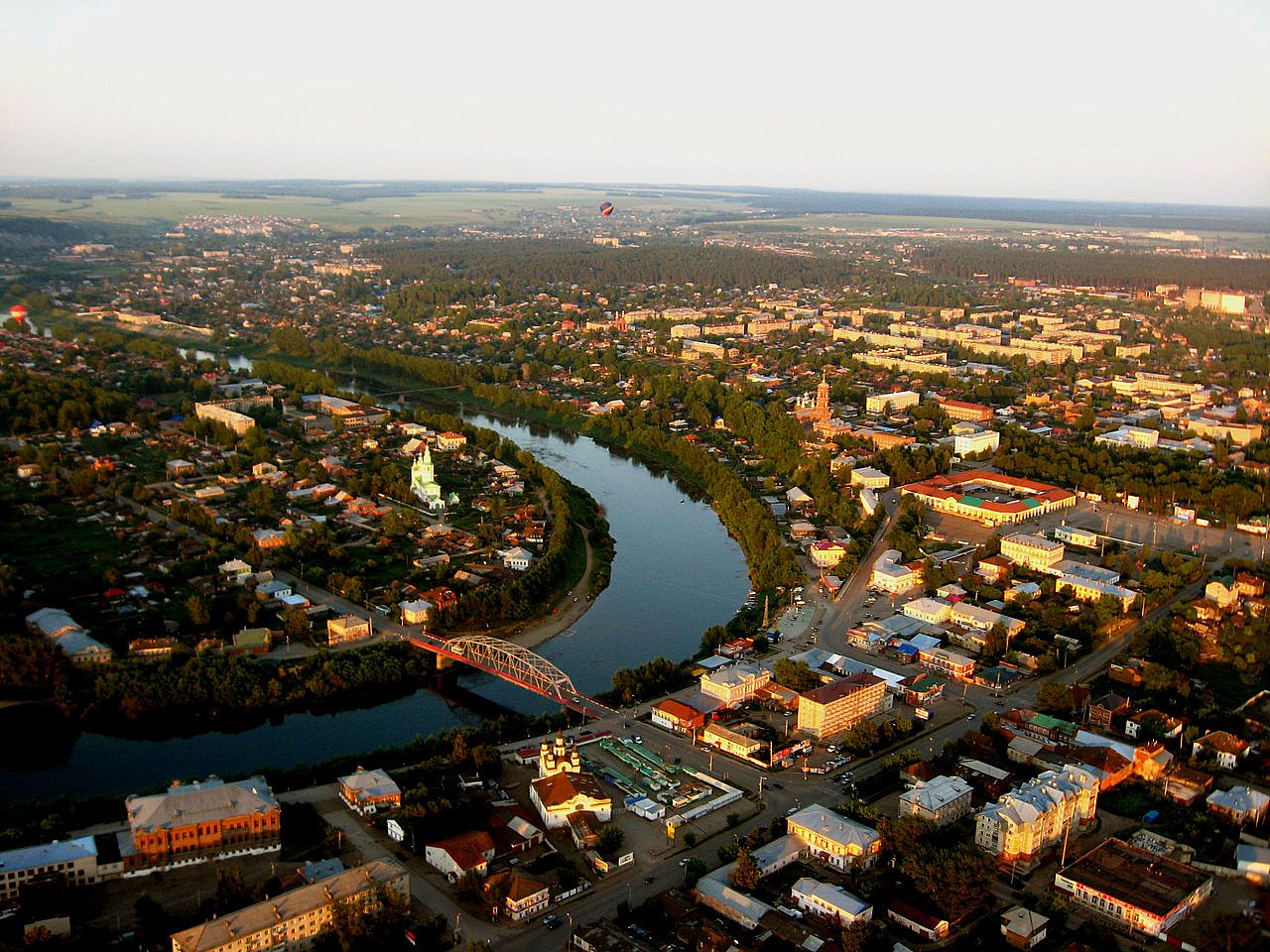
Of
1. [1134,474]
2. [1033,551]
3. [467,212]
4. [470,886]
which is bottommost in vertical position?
[470,886]

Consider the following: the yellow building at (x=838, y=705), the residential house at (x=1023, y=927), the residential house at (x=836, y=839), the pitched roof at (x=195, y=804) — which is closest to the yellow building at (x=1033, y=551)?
the yellow building at (x=838, y=705)

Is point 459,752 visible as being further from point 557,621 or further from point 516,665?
point 557,621

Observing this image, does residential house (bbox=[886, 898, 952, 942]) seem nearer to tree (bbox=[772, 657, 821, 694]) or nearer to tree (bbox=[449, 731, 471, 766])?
tree (bbox=[772, 657, 821, 694])

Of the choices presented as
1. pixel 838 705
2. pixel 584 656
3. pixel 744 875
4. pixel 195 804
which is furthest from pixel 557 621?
pixel 744 875

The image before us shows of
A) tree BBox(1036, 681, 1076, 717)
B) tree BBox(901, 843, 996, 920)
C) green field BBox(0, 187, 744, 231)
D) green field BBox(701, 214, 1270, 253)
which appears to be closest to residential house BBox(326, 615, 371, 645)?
tree BBox(901, 843, 996, 920)

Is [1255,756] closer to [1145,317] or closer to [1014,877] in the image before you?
[1014,877]

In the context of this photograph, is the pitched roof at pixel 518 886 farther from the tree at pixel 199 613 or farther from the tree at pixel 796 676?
the tree at pixel 199 613
